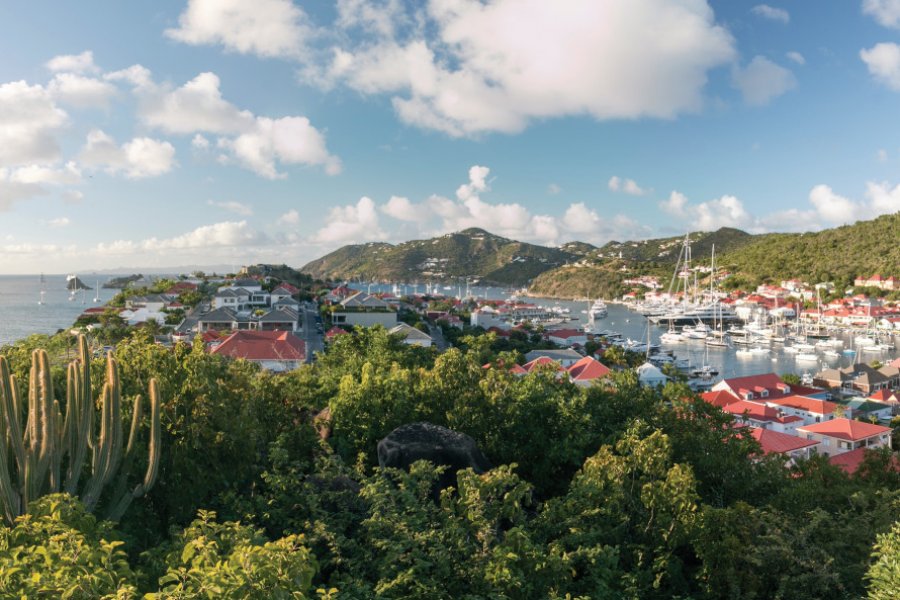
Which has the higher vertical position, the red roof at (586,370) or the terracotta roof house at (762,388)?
the red roof at (586,370)

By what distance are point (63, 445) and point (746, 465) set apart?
12.9 meters

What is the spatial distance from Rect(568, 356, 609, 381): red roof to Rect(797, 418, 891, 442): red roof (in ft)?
40.0

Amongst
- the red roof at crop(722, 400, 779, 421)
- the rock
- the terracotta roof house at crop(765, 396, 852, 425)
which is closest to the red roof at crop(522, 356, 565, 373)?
the rock

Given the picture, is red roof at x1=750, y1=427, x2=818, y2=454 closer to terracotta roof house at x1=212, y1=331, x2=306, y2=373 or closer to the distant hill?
terracotta roof house at x1=212, y1=331, x2=306, y2=373

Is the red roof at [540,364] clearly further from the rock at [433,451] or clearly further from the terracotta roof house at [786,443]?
the terracotta roof house at [786,443]

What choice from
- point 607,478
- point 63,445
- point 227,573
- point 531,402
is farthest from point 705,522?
point 63,445

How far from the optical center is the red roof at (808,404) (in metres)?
35.5

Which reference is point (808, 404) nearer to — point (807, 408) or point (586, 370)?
point (807, 408)

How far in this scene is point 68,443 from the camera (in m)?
7.73

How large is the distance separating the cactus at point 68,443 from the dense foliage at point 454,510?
0.69m

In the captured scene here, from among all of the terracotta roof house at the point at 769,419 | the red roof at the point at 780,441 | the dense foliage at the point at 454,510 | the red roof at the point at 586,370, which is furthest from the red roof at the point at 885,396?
the dense foliage at the point at 454,510

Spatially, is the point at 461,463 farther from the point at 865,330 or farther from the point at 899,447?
the point at 865,330

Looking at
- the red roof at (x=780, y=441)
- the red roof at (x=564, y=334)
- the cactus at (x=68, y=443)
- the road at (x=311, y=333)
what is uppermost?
the cactus at (x=68, y=443)

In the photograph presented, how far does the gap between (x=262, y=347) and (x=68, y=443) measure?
2834 centimetres
